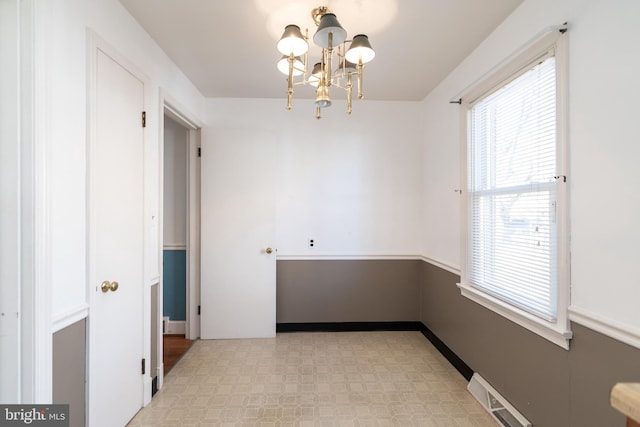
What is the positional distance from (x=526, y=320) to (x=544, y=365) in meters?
0.23

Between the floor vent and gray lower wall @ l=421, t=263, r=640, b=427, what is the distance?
0.04 metres

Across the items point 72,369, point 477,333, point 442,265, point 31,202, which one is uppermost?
point 31,202

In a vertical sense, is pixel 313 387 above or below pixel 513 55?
below

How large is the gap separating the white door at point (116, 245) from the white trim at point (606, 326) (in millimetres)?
2350

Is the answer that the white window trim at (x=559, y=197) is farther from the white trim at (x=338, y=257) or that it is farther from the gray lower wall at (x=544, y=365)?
the white trim at (x=338, y=257)

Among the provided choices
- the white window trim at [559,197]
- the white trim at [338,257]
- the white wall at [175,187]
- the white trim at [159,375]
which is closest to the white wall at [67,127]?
the white trim at [159,375]

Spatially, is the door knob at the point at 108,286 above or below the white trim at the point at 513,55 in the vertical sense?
below

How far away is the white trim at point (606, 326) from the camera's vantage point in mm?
1104

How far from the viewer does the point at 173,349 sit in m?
2.82

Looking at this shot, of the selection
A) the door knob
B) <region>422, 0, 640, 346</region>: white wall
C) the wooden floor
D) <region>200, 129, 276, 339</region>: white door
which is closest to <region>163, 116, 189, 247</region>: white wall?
<region>200, 129, 276, 339</region>: white door

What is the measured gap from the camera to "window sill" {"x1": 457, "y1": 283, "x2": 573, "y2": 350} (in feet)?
4.60

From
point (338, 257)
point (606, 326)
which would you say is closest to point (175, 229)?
point (338, 257)

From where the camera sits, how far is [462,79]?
2.39 meters

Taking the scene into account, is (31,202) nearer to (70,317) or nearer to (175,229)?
(70,317)
